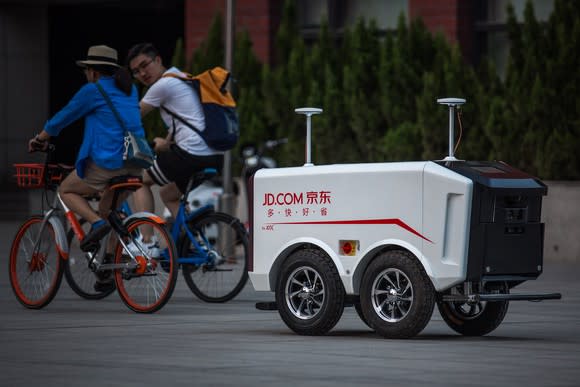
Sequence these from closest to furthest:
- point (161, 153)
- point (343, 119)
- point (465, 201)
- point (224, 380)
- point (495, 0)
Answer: point (224, 380) → point (465, 201) → point (161, 153) → point (343, 119) → point (495, 0)

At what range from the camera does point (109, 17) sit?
4269 cm

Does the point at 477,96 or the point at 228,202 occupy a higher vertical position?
the point at 477,96

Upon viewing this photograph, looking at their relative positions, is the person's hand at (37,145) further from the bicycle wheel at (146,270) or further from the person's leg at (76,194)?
the bicycle wheel at (146,270)

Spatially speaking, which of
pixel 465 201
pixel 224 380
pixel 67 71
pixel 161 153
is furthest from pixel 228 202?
pixel 67 71

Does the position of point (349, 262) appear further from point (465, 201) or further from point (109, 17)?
point (109, 17)

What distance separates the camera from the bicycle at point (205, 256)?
1266 cm

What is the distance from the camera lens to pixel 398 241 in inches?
384

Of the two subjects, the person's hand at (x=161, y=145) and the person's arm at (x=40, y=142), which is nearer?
the person's arm at (x=40, y=142)

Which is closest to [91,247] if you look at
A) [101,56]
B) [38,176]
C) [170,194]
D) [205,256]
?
[38,176]

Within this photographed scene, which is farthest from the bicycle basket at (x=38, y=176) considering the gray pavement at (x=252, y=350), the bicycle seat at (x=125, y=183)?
the gray pavement at (x=252, y=350)

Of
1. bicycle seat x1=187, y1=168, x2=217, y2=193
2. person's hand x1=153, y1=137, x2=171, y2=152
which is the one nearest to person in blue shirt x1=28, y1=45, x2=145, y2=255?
bicycle seat x1=187, y1=168, x2=217, y2=193

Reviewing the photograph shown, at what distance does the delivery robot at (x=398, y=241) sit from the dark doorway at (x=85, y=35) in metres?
29.7

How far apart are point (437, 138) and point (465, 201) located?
990 cm

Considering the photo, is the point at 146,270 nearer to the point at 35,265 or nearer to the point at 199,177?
the point at 35,265
